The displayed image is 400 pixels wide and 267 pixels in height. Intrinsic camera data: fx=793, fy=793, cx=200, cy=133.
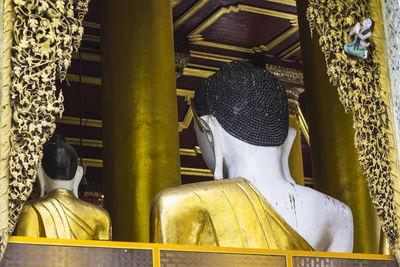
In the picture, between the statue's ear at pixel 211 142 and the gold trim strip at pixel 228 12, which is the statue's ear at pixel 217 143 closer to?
the statue's ear at pixel 211 142

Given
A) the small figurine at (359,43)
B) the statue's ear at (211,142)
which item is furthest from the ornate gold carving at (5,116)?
the small figurine at (359,43)

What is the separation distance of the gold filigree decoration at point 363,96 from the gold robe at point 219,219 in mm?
582

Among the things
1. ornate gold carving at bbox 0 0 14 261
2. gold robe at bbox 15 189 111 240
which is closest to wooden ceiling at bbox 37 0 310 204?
gold robe at bbox 15 189 111 240

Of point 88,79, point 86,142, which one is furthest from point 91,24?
point 86,142

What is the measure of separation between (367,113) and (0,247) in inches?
73.7

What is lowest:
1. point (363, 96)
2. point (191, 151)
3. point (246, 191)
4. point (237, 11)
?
point (246, 191)

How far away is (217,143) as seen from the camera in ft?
11.0

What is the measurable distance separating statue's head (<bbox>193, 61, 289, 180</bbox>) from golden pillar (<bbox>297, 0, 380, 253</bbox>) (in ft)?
7.03

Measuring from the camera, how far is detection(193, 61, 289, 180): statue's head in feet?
11.1

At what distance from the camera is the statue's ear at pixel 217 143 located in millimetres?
3336

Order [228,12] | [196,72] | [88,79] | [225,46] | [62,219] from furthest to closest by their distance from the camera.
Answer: [196,72], [225,46], [88,79], [228,12], [62,219]

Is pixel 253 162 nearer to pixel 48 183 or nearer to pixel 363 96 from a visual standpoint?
pixel 363 96

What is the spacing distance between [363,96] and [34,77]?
162 centimetres

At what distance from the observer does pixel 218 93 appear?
3.42 metres
